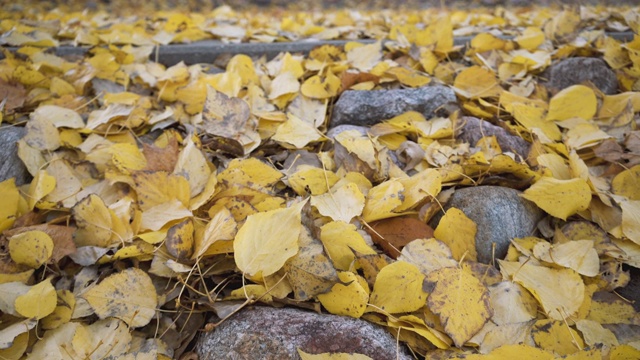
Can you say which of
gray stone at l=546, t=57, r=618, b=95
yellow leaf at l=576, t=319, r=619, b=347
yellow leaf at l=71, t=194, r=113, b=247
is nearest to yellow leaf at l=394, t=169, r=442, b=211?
yellow leaf at l=576, t=319, r=619, b=347

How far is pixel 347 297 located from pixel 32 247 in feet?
2.02

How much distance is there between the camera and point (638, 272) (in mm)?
929

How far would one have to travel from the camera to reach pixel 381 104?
1.26m

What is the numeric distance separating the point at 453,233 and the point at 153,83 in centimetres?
103

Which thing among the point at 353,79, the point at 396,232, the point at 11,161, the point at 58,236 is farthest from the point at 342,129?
the point at 11,161

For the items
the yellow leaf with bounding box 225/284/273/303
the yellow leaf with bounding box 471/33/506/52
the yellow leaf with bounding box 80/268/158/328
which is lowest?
the yellow leaf with bounding box 80/268/158/328

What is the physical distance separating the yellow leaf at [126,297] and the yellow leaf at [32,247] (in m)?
0.14

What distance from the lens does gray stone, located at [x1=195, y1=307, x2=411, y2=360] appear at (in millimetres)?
720

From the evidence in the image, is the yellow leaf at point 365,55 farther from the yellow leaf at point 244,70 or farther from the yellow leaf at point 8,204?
the yellow leaf at point 8,204

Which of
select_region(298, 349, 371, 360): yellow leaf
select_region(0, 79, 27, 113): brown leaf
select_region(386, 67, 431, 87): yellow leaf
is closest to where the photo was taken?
select_region(298, 349, 371, 360): yellow leaf

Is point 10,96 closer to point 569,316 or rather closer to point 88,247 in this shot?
point 88,247

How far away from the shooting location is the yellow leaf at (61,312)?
82 cm

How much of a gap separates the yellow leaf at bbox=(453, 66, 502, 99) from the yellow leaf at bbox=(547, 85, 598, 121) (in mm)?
165

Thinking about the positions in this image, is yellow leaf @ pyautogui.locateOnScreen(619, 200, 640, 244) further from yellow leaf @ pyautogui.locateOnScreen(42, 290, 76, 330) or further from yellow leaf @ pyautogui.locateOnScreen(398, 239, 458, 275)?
yellow leaf @ pyautogui.locateOnScreen(42, 290, 76, 330)
